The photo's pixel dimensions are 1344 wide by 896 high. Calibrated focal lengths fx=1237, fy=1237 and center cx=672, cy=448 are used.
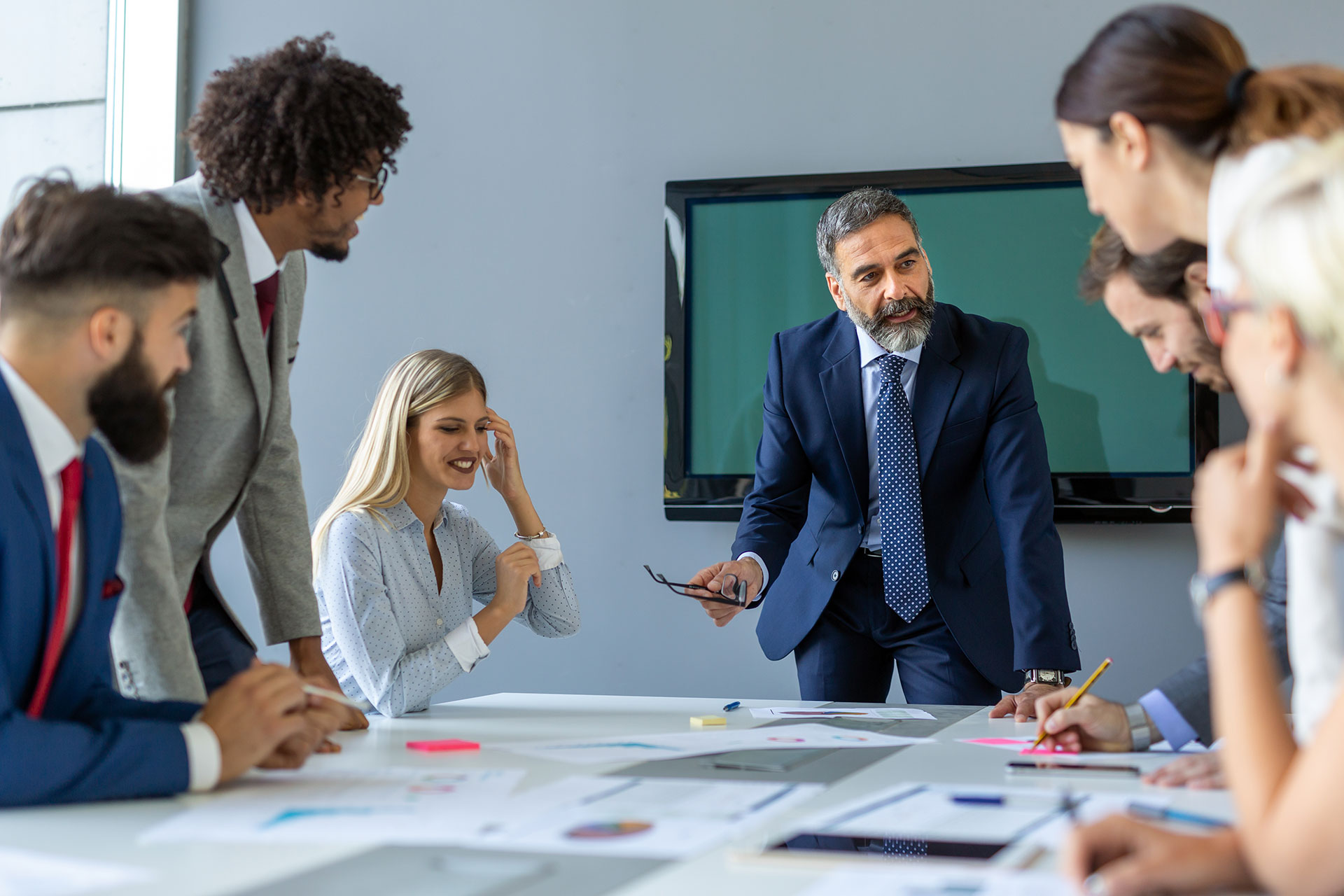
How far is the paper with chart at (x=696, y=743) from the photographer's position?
159 cm

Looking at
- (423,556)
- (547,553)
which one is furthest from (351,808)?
(547,553)

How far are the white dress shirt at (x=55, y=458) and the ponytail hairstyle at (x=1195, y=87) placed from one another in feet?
3.82

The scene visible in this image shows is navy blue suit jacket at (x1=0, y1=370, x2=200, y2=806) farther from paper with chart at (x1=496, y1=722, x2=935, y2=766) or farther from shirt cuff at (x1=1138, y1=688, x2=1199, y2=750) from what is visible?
shirt cuff at (x1=1138, y1=688, x2=1199, y2=750)

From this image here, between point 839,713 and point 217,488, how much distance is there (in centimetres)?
106

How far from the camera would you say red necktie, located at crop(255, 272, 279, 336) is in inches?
75.5

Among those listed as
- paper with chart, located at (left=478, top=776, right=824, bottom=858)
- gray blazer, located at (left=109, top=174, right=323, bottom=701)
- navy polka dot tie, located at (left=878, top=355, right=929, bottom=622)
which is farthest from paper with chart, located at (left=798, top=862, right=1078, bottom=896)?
navy polka dot tie, located at (left=878, top=355, right=929, bottom=622)

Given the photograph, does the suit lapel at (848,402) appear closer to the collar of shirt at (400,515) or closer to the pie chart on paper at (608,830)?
the collar of shirt at (400,515)

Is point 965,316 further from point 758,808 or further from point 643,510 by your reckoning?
point 758,808

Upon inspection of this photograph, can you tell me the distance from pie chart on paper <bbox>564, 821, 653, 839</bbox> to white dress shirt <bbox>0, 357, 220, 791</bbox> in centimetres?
42

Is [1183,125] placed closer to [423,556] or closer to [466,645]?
[466,645]

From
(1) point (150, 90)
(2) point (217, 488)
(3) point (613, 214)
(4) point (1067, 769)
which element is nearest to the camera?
(4) point (1067, 769)

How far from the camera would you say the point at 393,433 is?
2.52m

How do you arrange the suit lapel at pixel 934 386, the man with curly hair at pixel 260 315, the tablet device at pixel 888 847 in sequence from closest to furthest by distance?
the tablet device at pixel 888 847 < the man with curly hair at pixel 260 315 < the suit lapel at pixel 934 386

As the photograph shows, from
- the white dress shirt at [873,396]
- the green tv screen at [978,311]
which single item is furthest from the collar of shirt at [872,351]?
the green tv screen at [978,311]
